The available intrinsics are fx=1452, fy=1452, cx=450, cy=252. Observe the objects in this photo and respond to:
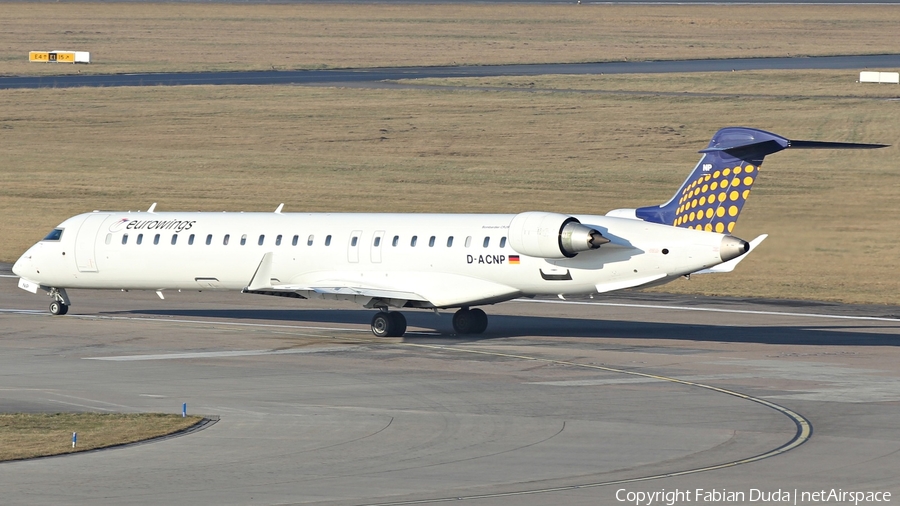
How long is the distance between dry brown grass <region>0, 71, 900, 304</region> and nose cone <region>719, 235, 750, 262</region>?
1566 cm

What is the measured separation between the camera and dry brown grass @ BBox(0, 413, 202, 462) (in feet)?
75.2

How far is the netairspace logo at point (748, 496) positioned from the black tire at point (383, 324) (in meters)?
18.3

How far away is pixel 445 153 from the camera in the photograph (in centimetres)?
7869

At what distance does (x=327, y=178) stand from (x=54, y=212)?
13.8 m

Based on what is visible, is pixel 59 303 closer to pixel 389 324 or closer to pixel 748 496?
pixel 389 324

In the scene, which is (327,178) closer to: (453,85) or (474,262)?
(453,85)

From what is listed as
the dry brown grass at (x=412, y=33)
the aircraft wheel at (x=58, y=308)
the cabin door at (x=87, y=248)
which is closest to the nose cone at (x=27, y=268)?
the aircraft wheel at (x=58, y=308)

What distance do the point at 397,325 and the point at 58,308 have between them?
11.1 metres

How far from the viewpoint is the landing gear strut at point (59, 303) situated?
139 feet

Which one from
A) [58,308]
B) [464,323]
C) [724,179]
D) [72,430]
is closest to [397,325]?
[464,323]

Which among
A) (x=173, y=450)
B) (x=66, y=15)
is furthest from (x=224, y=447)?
(x=66, y=15)

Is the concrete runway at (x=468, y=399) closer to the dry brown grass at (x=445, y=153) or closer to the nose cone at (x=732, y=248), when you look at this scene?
the nose cone at (x=732, y=248)

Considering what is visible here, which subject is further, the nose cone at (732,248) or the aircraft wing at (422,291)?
the aircraft wing at (422,291)

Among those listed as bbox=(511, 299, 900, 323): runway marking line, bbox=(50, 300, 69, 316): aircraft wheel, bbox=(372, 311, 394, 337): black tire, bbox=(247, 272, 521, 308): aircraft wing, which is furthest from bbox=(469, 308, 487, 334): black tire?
bbox=(50, 300, 69, 316): aircraft wheel
